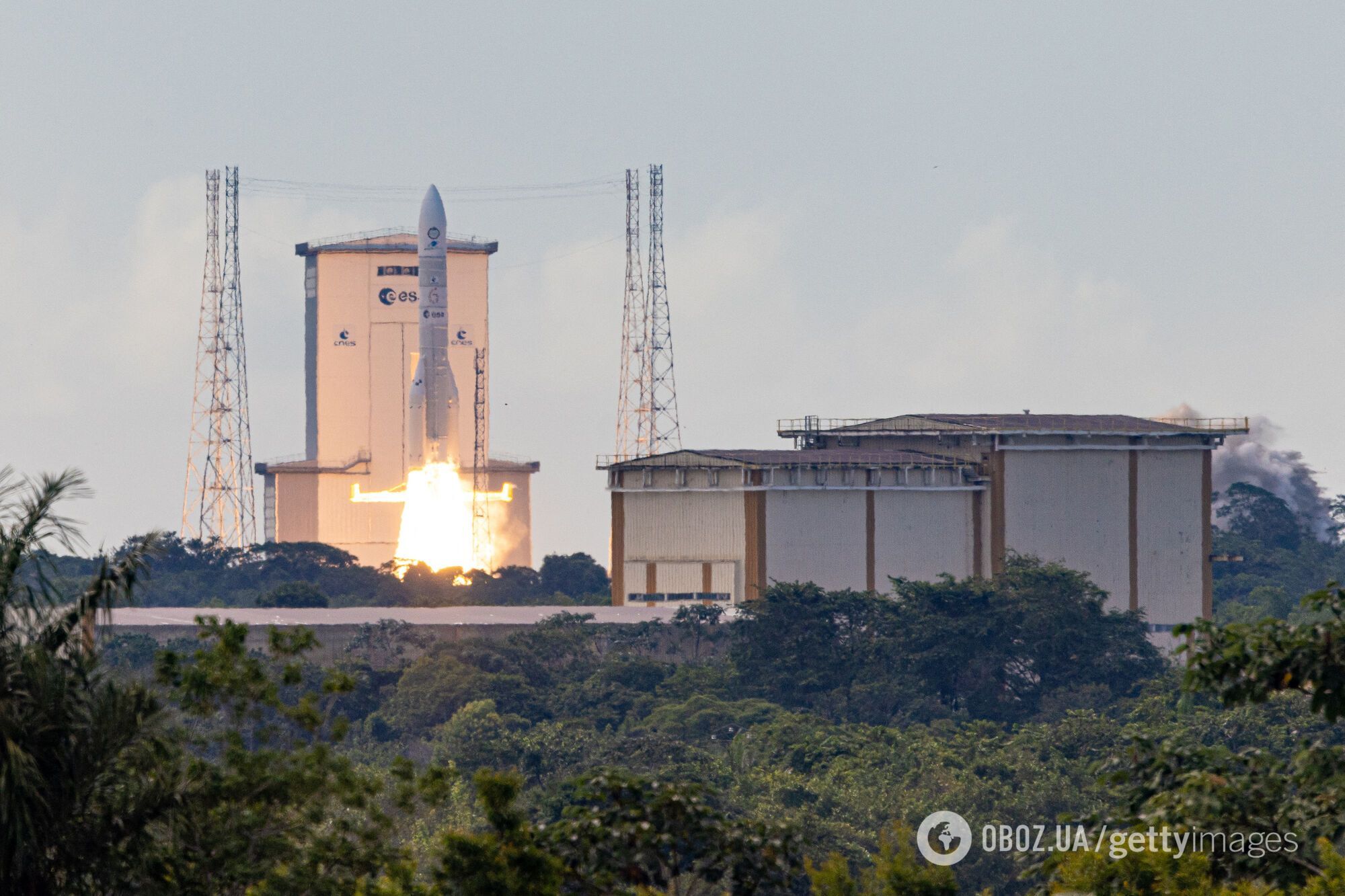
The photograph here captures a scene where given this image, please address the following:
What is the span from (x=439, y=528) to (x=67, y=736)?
10213 centimetres

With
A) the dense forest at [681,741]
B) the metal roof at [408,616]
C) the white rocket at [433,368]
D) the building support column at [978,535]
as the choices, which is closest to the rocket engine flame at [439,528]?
the white rocket at [433,368]

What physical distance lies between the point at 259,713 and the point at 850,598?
6461 centimetres

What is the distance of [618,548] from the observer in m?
94.4

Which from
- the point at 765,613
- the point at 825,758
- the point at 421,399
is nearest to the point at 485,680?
the point at 765,613

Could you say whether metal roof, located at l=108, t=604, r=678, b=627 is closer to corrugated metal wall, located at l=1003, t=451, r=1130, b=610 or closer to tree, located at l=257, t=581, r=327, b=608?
tree, located at l=257, t=581, r=327, b=608

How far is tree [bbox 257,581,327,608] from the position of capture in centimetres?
10719

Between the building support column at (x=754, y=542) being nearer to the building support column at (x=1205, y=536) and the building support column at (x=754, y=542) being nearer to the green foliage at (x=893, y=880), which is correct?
the building support column at (x=1205, y=536)

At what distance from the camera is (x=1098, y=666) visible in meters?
87.0

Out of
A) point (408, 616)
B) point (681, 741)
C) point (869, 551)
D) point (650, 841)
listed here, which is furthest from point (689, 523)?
A: point (650, 841)

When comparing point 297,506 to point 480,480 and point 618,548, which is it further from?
point 618,548

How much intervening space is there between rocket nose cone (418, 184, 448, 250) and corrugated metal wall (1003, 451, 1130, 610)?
109 feet

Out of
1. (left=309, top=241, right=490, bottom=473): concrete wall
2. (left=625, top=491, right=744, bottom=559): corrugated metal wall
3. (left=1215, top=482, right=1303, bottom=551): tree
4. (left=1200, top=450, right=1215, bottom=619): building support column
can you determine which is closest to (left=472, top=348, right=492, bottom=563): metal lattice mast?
(left=309, top=241, right=490, bottom=473): concrete wall

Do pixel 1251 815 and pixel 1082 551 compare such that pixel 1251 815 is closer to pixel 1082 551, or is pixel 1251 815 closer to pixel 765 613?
pixel 765 613

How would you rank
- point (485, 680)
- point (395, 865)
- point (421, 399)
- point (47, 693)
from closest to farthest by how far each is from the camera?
point (47, 693), point (395, 865), point (485, 680), point (421, 399)
